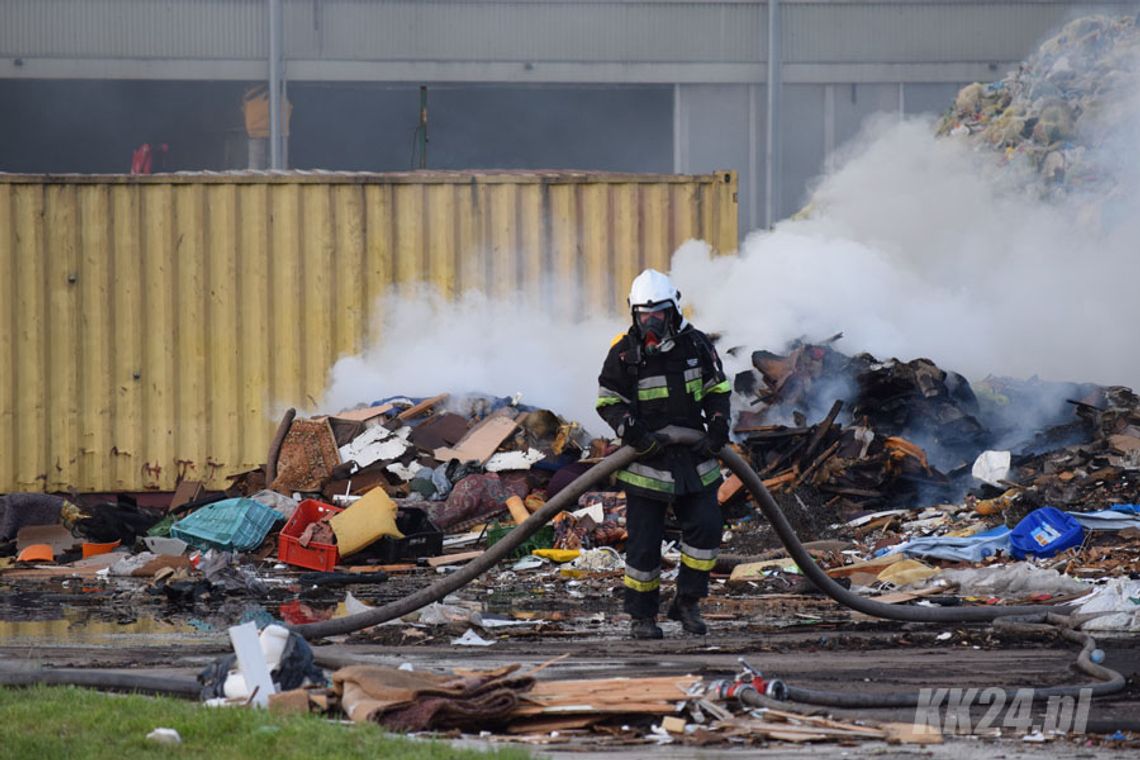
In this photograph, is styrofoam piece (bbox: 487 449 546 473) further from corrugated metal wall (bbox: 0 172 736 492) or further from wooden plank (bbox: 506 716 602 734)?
wooden plank (bbox: 506 716 602 734)

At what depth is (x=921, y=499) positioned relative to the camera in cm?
1265

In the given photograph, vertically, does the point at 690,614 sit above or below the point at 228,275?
below

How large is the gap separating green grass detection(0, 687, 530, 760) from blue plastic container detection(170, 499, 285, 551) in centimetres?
615

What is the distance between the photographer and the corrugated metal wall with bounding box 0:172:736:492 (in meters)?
14.5

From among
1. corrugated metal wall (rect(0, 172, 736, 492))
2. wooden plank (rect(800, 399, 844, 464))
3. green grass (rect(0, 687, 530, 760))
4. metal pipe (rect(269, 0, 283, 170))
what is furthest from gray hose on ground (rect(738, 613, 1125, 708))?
metal pipe (rect(269, 0, 283, 170))

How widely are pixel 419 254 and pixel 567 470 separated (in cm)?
311

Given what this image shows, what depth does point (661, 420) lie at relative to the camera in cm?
774

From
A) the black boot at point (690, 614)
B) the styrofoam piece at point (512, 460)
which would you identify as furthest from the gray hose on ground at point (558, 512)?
the styrofoam piece at point (512, 460)

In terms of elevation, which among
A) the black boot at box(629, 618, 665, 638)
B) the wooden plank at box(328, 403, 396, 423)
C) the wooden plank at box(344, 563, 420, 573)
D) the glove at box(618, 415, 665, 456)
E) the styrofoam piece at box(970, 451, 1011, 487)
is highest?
the glove at box(618, 415, 665, 456)

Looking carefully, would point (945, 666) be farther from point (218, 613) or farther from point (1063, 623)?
point (218, 613)

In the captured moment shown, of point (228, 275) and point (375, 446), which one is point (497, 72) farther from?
point (375, 446)

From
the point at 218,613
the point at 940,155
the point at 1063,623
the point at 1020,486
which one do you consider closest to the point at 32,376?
the point at 218,613

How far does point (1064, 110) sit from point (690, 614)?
13163mm

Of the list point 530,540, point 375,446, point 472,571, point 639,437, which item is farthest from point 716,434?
point 375,446
